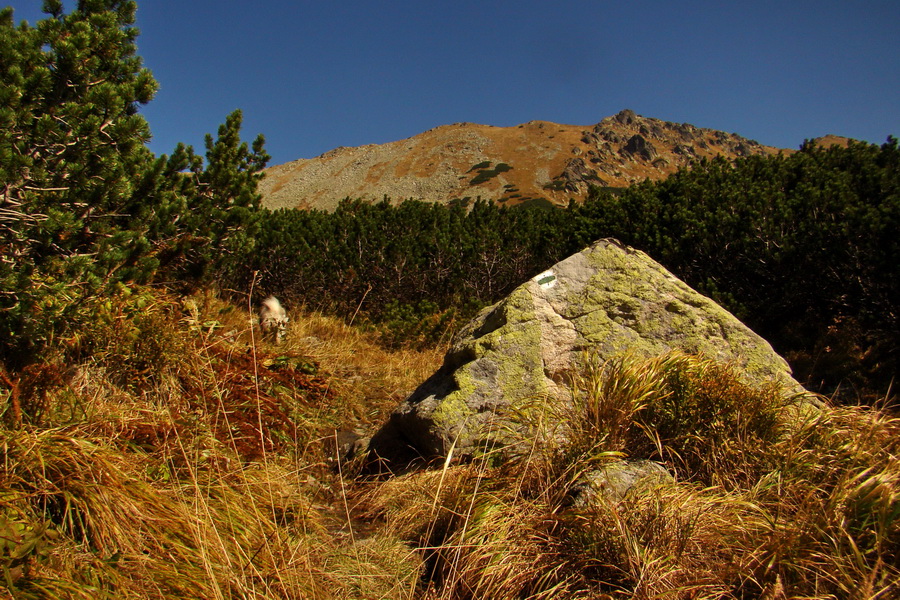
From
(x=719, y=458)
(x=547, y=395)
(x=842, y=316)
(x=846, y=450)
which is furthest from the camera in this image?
(x=842, y=316)

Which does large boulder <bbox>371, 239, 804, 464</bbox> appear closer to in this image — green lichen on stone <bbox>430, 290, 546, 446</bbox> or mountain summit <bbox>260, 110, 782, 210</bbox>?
green lichen on stone <bbox>430, 290, 546, 446</bbox>

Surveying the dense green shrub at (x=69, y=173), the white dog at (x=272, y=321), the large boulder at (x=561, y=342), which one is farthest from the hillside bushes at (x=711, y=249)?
the dense green shrub at (x=69, y=173)

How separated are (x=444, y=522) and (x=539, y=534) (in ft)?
1.78

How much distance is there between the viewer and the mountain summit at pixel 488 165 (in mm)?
59344

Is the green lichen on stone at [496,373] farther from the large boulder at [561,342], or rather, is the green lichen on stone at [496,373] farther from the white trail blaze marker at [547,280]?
the white trail blaze marker at [547,280]

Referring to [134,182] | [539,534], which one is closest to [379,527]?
[539,534]

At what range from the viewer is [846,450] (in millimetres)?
2584

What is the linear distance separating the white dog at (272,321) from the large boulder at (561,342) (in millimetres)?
2226

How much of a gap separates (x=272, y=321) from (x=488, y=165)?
63112 mm

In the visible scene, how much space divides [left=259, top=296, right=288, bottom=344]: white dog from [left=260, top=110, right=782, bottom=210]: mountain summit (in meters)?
45.3

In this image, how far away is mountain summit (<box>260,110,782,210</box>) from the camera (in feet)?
195

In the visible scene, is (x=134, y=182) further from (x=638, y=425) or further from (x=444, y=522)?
(x=638, y=425)

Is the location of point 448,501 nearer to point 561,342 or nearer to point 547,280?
point 561,342

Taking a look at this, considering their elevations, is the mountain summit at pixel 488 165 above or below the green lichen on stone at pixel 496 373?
above
